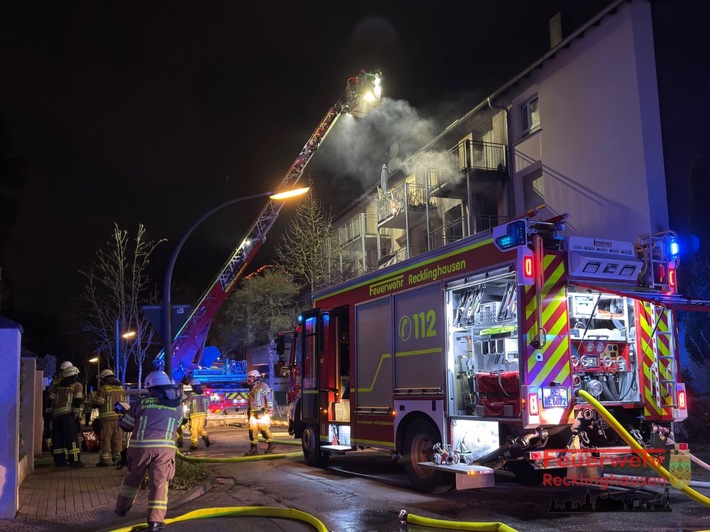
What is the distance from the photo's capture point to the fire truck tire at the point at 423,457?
8.21m

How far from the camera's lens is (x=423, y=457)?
861 centimetres

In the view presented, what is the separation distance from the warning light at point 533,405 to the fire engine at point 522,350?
14 mm

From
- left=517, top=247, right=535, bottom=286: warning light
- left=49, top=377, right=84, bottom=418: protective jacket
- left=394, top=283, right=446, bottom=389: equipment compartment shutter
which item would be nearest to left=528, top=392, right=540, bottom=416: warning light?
left=517, top=247, right=535, bottom=286: warning light

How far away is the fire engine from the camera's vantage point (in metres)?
7.09

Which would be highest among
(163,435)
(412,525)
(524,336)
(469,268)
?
(469,268)

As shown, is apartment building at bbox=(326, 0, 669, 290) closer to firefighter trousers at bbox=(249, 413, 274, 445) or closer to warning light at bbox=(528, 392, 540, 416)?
warning light at bbox=(528, 392, 540, 416)

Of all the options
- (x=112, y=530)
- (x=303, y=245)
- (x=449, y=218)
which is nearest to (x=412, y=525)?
(x=112, y=530)

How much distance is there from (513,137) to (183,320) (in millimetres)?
12777

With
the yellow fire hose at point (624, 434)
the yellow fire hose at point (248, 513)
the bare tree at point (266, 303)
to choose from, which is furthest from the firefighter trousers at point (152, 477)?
the bare tree at point (266, 303)

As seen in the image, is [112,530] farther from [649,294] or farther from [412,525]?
[649,294]

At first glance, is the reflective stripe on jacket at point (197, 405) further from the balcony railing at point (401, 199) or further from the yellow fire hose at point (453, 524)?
the balcony railing at point (401, 199)

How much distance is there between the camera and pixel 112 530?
20.5ft

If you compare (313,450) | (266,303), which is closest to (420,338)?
(313,450)

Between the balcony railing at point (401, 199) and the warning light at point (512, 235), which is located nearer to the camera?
the warning light at point (512, 235)
